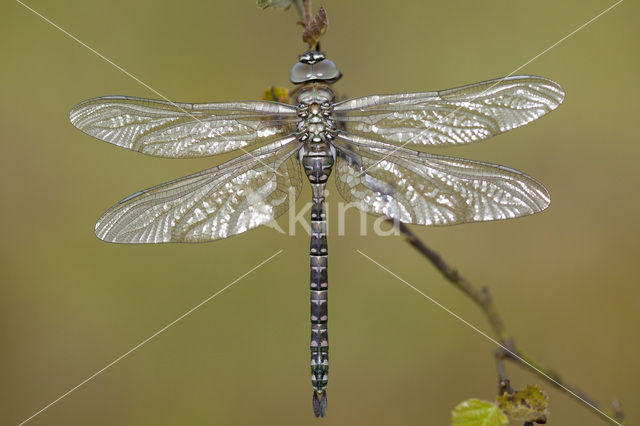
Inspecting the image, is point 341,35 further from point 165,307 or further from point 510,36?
point 165,307

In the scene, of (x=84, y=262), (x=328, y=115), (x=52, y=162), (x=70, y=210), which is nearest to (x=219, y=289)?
(x=84, y=262)

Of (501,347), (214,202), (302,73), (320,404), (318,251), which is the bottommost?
(320,404)

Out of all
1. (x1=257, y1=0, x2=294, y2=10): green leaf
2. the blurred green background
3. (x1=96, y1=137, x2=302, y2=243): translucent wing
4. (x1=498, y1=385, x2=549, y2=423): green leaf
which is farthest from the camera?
the blurred green background

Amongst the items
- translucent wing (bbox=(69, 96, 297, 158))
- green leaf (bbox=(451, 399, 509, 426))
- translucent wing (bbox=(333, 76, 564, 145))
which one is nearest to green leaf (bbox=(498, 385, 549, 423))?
green leaf (bbox=(451, 399, 509, 426))

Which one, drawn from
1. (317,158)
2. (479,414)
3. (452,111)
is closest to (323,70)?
(317,158)

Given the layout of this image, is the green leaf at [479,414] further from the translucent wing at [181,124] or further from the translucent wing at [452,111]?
the translucent wing at [181,124]

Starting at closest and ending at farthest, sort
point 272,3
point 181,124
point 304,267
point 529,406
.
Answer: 1. point 529,406
2. point 272,3
3. point 181,124
4. point 304,267

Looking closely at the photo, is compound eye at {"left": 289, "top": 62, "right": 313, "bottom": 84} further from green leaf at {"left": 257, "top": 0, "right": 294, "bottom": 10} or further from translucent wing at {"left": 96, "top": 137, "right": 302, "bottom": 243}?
green leaf at {"left": 257, "top": 0, "right": 294, "bottom": 10}

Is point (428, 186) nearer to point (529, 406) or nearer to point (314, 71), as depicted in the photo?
point (314, 71)
